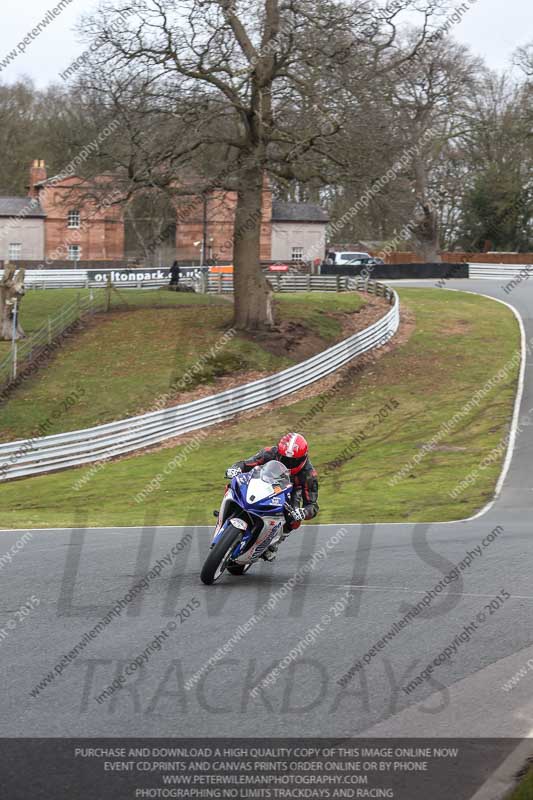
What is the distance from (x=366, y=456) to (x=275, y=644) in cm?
1659

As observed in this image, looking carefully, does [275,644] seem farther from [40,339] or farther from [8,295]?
[40,339]

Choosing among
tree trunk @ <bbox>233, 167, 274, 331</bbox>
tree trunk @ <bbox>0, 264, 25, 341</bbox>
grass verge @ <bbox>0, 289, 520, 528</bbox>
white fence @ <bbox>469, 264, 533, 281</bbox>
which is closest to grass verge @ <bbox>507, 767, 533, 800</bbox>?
grass verge @ <bbox>0, 289, 520, 528</bbox>

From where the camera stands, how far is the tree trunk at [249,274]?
3384 centimetres

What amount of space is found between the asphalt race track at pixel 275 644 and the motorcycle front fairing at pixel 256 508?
0.45 metres

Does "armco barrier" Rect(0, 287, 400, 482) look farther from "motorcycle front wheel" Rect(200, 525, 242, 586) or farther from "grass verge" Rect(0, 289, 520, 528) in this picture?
"motorcycle front wheel" Rect(200, 525, 242, 586)

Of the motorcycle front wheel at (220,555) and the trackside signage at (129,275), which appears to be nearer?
the motorcycle front wheel at (220,555)

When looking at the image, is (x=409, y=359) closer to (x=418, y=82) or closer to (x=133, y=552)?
(x=133, y=552)

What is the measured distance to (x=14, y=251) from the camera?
77062 mm

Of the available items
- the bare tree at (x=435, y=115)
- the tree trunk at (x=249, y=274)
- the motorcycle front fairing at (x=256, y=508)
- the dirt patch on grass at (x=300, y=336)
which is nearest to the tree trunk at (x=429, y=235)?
the bare tree at (x=435, y=115)

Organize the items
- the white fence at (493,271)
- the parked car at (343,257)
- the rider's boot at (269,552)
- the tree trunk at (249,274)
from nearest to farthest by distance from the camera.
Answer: the rider's boot at (269,552), the tree trunk at (249,274), the white fence at (493,271), the parked car at (343,257)

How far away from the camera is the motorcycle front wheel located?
988 cm

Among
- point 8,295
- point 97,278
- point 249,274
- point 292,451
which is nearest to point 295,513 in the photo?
point 292,451

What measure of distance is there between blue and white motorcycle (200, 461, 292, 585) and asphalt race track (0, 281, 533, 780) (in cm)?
31

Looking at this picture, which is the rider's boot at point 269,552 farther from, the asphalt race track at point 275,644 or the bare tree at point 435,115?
the bare tree at point 435,115
